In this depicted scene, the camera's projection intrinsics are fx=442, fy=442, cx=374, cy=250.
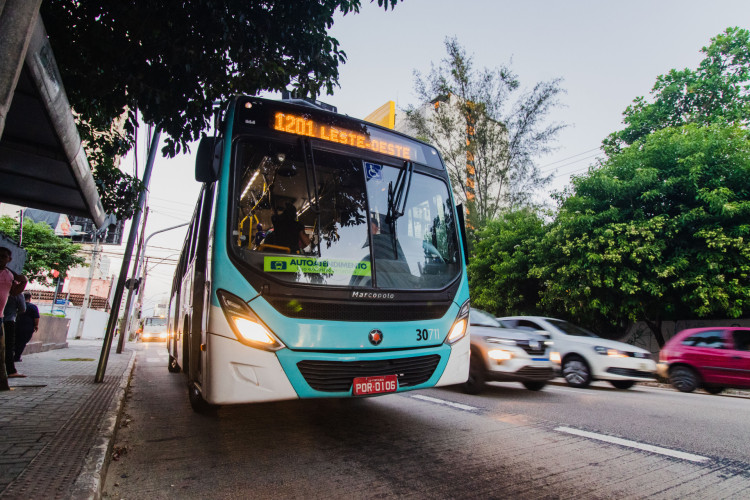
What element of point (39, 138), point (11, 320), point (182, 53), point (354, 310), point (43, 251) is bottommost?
point (11, 320)

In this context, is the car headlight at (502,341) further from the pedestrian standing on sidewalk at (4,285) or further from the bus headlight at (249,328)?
the pedestrian standing on sidewalk at (4,285)

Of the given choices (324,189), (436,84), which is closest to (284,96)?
(324,189)

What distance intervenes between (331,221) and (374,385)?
4.98 ft

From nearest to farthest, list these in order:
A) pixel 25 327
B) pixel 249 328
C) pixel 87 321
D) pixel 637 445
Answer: pixel 249 328 → pixel 637 445 → pixel 25 327 → pixel 87 321

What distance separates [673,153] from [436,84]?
1261 centimetres

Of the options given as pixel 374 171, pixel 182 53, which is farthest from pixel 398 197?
pixel 182 53

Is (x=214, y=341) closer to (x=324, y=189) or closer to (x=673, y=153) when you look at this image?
(x=324, y=189)

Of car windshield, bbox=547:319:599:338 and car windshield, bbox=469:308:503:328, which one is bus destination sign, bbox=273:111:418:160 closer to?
car windshield, bbox=469:308:503:328

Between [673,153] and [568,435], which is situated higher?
[673,153]

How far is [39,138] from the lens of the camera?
4.50m

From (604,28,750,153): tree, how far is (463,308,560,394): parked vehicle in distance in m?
18.8

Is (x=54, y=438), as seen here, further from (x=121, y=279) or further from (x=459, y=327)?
(x=121, y=279)

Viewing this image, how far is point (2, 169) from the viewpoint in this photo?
212 inches

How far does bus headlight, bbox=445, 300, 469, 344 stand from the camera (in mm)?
4381
